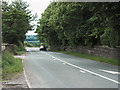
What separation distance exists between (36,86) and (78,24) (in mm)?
23079

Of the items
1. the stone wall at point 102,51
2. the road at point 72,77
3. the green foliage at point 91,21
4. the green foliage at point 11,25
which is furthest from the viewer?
the green foliage at point 11,25

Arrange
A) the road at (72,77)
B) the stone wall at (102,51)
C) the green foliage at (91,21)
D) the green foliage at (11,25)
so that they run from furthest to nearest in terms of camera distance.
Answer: the green foliage at (11,25) < the stone wall at (102,51) < the green foliage at (91,21) < the road at (72,77)

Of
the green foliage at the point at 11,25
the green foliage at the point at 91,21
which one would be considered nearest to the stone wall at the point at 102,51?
the green foliage at the point at 91,21

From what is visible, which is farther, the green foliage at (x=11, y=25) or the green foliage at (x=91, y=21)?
the green foliage at (x=11, y=25)

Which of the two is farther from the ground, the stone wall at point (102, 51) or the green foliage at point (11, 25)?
the green foliage at point (11, 25)

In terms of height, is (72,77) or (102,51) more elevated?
(102,51)

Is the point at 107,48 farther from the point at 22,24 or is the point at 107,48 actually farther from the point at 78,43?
the point at 22,24

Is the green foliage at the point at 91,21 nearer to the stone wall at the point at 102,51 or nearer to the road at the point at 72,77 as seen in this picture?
the stone wall at the point at 102,51

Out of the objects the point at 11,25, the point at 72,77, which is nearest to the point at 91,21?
the point at 72,77

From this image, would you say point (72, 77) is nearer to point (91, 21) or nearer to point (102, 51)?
point (91, 21)

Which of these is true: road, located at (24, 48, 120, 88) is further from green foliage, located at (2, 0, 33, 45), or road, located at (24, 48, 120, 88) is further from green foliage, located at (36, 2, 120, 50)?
green foliage, located at (2, 0, 33, 45)

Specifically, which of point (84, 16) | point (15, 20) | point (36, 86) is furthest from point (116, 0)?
point (15, 20)

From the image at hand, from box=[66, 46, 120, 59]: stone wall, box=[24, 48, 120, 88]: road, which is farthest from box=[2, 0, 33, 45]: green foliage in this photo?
box=[24, 48, 120, 88]: road

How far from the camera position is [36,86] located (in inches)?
366
